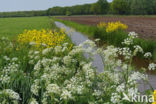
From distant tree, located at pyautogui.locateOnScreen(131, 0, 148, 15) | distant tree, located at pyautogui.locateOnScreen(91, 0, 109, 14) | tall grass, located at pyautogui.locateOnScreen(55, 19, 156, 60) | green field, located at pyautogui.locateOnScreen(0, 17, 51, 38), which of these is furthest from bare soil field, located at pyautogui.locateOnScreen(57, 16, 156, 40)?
distant tree, located at pyautogui.locateOnScreen(91, 0, 109, 14)

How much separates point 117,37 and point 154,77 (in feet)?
17.6

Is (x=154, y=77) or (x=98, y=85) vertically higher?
(x=98, y=85)

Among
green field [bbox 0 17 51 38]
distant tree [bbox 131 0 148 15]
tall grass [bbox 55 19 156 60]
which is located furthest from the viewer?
distant tree [bbox 131 0 148 15]

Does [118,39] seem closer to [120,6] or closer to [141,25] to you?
[141,25]

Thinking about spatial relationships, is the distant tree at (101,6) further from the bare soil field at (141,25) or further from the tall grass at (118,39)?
the tall grass at (118,39)

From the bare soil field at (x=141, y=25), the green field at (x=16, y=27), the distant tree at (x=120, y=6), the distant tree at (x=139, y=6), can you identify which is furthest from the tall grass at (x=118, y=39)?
the distant tree at (x=139, y=6)

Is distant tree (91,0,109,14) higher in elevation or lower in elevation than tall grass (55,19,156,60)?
higher

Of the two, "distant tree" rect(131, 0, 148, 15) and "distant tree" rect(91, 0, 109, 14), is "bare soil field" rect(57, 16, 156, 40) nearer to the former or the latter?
"distant tree" rect(131, 0, 148, 15)

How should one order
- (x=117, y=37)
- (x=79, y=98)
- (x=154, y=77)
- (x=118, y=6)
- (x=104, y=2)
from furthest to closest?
(x=104, y=2)
(x=118, y=6)
(x=117, y=37)
(x=154, y=77)
(x=79, y=98)

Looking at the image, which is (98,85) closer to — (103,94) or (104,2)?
(103,94)

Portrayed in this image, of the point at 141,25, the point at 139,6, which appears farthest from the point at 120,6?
the point at 141,25

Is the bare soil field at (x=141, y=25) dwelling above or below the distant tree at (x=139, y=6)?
below

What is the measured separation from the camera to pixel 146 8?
72.8 meters

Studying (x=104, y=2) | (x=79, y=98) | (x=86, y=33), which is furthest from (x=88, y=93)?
(x=104, y=2)
